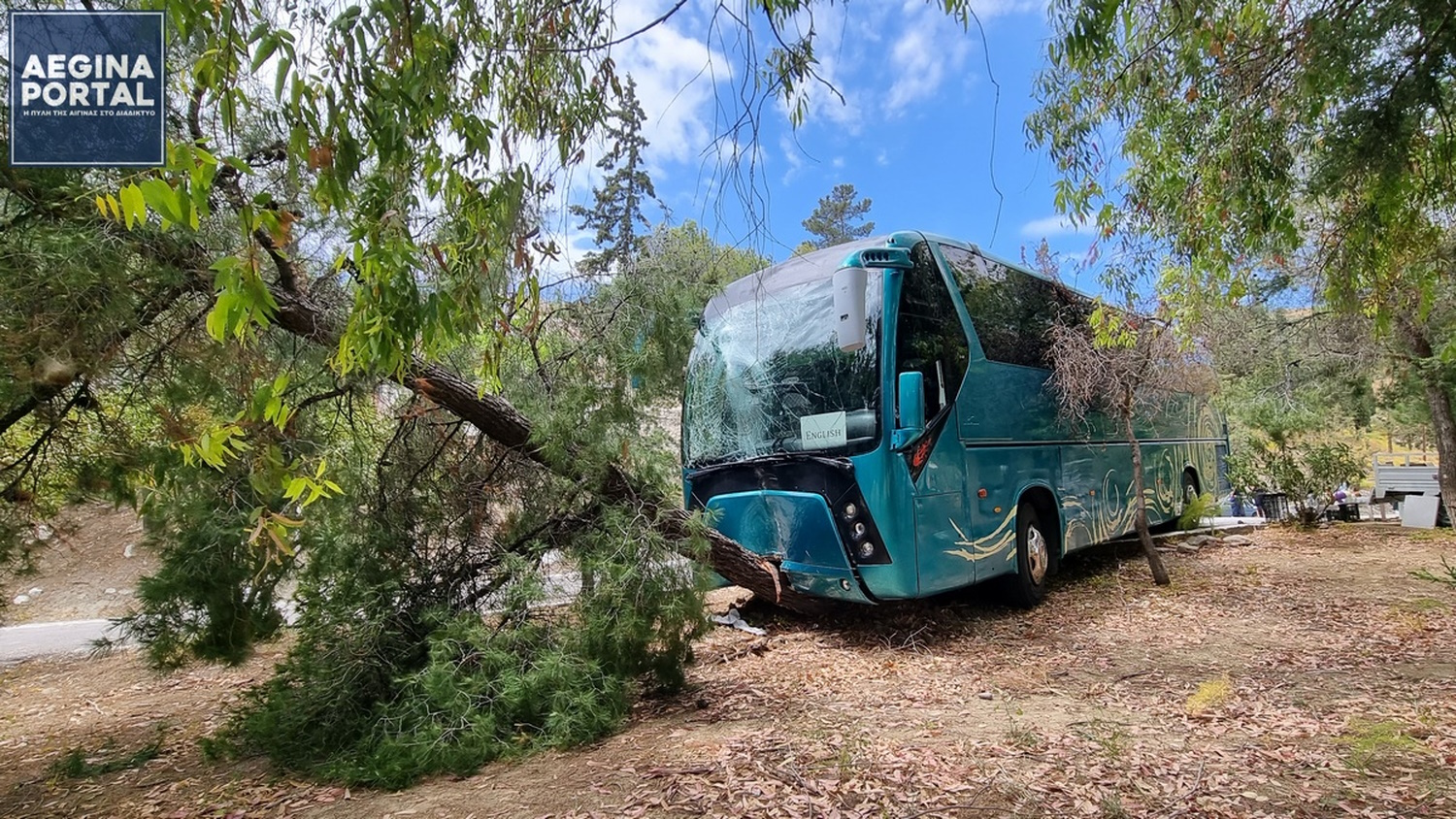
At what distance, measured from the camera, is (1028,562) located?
7027 millimetres

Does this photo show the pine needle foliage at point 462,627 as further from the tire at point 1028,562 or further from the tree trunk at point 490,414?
the tire at point 1028,562

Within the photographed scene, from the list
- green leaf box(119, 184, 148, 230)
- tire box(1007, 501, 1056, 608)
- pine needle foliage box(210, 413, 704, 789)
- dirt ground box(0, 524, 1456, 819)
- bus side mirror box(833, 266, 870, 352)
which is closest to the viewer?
green leaf box(119, 184, 148, 230)

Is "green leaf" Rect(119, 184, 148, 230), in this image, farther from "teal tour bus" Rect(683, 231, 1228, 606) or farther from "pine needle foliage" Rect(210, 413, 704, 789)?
"teal tour bus" Rect(683, 231, 1228, 606)

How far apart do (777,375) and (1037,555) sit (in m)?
3.36

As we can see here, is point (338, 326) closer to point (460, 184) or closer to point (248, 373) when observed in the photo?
point (248, 373)

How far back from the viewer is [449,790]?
357 centimetres

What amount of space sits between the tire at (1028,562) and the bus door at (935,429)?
1.01 metres

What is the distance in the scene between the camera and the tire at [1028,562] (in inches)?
273

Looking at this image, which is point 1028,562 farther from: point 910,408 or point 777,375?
point 777,375

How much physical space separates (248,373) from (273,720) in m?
2.05

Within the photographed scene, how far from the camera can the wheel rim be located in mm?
7110

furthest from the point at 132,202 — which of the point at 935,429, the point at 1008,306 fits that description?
the point at 1008,306

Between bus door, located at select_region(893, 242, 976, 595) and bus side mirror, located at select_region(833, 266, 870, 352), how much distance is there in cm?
63
